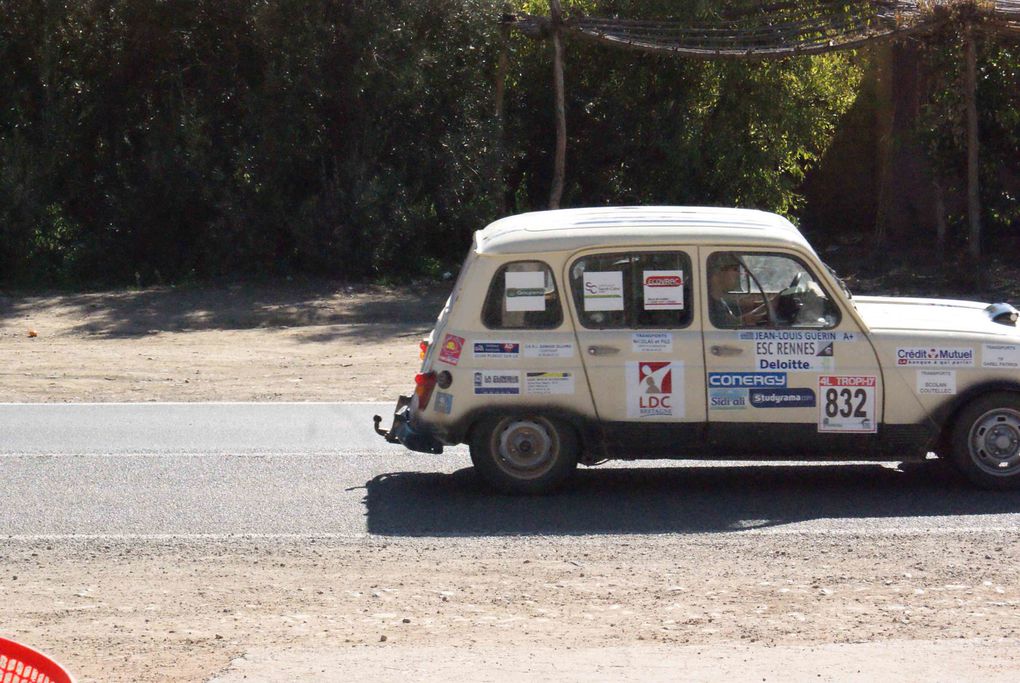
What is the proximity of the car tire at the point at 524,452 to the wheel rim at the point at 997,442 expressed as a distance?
8.13ft

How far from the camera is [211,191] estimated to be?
20.7 metres

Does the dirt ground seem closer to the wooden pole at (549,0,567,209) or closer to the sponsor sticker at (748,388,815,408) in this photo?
the wooden pole at (549,0,567,209)

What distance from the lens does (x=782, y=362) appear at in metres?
7.94

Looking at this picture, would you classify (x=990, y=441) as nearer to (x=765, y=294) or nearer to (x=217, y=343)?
(x=765, y=294)

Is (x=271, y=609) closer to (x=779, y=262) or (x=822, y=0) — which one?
(x=779, y=262)

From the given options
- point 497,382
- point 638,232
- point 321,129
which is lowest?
point 497,382

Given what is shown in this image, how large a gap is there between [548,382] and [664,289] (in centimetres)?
92

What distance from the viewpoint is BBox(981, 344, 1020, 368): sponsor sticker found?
7879 millimetres

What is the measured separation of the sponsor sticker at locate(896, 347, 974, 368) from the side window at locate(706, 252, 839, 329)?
0.47 meters

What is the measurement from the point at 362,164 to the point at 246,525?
13.4 m

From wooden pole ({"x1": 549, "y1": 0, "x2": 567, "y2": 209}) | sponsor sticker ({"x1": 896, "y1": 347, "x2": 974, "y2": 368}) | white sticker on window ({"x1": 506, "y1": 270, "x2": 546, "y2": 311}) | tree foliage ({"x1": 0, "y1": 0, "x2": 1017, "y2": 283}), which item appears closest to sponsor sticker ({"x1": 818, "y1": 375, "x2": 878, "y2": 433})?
sponsor sticker ({"x1": 896, "y1": 347, "x2": 974, "y2": 368})

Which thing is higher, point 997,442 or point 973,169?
point 973,169

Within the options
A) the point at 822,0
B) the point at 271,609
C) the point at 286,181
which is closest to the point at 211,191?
the point at 286,181

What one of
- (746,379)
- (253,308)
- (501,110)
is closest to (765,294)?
(746,379)
